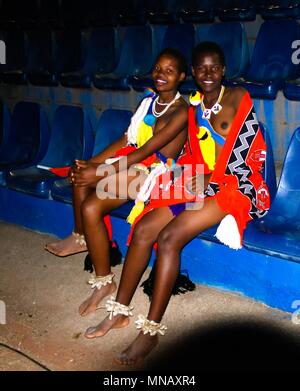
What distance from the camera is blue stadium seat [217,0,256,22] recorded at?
3.52 m

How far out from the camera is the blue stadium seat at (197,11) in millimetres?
3740

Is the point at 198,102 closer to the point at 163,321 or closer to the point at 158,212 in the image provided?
the point at 158,212

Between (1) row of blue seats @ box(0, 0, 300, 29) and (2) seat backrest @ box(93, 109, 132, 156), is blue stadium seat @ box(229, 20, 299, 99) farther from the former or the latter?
(2) seat backrest @ box(93, 109, 132, 156)

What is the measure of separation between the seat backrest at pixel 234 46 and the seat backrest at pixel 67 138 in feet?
3.33

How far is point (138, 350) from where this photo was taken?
80.5 inches

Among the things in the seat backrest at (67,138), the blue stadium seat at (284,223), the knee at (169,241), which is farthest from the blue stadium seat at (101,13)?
the knee at (169,241)

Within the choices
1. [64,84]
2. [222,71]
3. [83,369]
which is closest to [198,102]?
[222,71]

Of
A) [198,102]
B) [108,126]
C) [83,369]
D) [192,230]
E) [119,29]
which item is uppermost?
[119,29]

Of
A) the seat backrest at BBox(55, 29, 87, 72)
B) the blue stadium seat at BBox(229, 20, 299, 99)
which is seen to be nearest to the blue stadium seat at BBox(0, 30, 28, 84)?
the seat backrest at BBox(55, 29, 87, 72)

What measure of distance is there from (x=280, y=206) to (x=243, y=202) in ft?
0.95

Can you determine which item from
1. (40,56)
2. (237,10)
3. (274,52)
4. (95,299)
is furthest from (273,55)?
(40,56)

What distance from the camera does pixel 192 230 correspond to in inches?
86.2

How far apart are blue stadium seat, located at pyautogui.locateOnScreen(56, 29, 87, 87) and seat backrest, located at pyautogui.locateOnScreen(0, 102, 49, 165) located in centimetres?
84

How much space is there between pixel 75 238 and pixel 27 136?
1393mm
